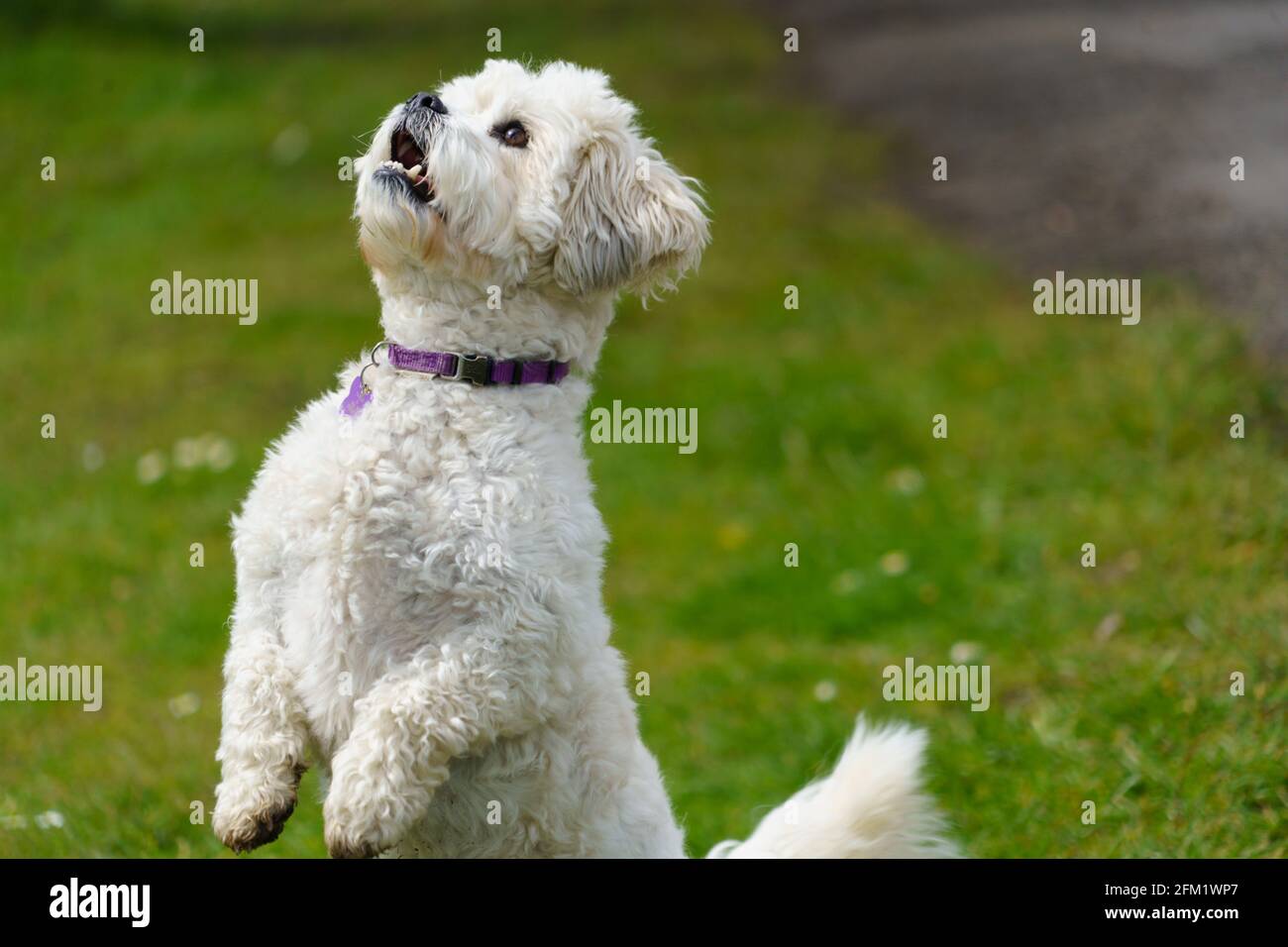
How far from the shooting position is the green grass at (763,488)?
16.2 ft

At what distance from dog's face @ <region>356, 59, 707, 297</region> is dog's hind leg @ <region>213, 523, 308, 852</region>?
2.46 ft

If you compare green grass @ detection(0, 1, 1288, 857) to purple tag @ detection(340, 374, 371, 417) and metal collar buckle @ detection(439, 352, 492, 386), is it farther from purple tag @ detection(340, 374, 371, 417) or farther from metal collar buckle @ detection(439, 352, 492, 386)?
metal collar buckle @ detection(439, 352, 492, 386)

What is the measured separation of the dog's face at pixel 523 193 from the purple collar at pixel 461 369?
0.17 m

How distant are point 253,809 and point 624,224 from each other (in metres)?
1.52

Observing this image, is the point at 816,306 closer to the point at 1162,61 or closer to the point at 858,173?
the point at 858,173

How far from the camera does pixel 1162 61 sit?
1185 centimetres

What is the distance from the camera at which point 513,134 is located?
3598mm
